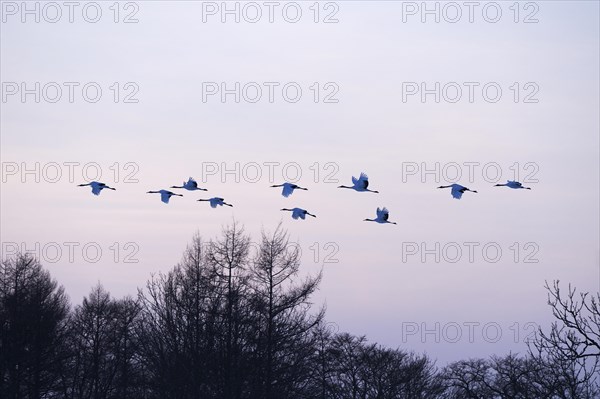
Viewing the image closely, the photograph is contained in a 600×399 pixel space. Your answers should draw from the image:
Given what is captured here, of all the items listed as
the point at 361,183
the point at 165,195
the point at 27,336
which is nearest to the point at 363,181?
the point at 361,183

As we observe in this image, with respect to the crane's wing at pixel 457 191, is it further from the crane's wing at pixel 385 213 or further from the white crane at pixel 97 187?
the white crane at pixel 97 187

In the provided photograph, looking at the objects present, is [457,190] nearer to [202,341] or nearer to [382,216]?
[382,216]

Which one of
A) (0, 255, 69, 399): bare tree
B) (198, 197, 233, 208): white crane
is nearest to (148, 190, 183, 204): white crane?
(198, 197, 233, 208): white crane

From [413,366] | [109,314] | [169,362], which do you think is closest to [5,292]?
[109,314]

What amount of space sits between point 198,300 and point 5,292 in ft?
55.4

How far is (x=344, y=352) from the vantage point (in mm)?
52906

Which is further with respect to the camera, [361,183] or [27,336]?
[27,336]

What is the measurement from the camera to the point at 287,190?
720 inches

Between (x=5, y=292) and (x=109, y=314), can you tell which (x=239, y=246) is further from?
(x=109, y=314)

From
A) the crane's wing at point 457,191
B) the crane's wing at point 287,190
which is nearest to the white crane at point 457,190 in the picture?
the crane's wing at point 457,191

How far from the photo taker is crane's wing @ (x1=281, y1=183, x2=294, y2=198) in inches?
714

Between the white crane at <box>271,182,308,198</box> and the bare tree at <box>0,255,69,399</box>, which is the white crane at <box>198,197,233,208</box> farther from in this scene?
the bare tree at <box>0,255,69,399</box>

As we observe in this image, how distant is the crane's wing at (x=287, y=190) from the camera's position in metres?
18.1

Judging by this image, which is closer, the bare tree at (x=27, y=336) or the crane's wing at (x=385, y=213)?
the crane's wing at (x=385, y=213)
